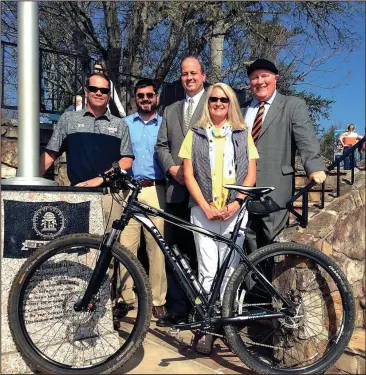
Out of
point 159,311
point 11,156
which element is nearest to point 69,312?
point 159,311

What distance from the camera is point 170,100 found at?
9336 mm

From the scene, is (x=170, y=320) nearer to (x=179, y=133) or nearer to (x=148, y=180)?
(x=148, y=180)

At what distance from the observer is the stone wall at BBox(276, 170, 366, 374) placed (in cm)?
312

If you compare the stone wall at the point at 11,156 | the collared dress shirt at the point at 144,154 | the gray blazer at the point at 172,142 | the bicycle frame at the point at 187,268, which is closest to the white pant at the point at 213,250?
the bicycle frame at the point at 187,268

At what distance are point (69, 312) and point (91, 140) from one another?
1.38 metres

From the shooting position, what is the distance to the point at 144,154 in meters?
3.96

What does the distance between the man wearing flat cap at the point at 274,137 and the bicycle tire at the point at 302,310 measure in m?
0.42

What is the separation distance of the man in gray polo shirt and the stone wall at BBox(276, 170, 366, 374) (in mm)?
1510

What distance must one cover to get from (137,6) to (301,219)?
25.7 ft

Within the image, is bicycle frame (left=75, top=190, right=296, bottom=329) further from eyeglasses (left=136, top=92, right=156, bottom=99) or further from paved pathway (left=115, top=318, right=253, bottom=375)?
eyeglasses (left=136, top=92, right=156, bottom=99)

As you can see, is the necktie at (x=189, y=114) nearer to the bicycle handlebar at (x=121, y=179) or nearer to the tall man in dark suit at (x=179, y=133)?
the tall man in dark suit at (x=179, y=133)

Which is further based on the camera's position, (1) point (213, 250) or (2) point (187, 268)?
(1) point (213, 250)

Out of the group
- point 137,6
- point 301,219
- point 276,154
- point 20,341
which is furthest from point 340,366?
point 137,6

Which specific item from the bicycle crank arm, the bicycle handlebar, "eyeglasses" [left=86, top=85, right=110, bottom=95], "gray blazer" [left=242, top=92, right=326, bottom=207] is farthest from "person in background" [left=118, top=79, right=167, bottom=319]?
the bicycle crank arm
